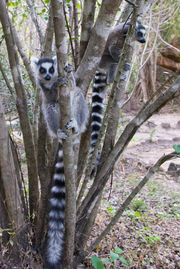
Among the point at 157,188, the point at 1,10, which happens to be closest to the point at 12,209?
the point at 1,10

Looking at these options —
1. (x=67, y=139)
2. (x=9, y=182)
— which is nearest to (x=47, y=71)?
(x=9, y=182)

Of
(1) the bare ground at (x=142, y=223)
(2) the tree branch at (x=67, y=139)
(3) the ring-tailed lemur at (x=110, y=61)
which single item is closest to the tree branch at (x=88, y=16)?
(2) the tree branch at (x=67, y=139)

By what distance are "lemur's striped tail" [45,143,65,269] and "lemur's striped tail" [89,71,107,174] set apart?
988 millimetres

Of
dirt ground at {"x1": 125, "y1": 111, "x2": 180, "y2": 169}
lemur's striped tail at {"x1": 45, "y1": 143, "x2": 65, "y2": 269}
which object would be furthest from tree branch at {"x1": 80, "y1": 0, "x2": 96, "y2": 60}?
dirt ground at {"x1": 125, "y1": 111, "x2": 180, "y2": 169}

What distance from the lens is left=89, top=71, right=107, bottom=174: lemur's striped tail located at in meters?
3.69

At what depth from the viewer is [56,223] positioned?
8.14 feet

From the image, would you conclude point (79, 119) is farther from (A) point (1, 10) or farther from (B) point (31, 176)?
(A) point (1, 10)

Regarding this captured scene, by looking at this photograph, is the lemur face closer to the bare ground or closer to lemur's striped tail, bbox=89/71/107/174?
lemur's striped tail, bbox=89/71/107/174

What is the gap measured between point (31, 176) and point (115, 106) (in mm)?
1330

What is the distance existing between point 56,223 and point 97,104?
7.49 ft

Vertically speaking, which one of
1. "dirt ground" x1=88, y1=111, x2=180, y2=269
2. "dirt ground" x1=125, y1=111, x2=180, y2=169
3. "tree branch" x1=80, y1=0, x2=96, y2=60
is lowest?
"dirt ground" x1=125, y1=111, x2=180, y2=169

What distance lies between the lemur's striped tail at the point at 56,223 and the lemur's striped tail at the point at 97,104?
0.99 metres

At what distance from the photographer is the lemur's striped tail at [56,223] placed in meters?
2.42

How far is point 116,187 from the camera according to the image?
605cm
